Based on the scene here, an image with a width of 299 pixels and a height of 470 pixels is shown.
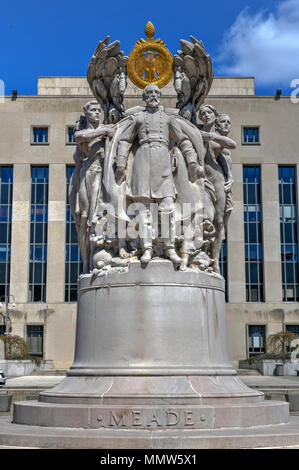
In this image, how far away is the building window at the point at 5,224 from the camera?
56031 mm

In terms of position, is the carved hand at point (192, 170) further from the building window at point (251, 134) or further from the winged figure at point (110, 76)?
the building window at point (251, 134)

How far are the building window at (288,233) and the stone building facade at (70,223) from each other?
9 centimetres

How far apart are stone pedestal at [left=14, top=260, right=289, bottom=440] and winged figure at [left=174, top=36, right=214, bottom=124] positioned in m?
3.55

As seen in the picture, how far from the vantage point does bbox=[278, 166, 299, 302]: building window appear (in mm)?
55906

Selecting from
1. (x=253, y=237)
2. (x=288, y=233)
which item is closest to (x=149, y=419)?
(x=253, y=237)

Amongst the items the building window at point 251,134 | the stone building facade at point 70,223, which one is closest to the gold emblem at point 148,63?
the stone building facade at point 70,223

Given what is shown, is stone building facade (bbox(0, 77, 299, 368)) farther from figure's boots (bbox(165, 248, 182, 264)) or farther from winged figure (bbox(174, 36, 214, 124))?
figure's boots (bbox(165, 248, 182, 264))

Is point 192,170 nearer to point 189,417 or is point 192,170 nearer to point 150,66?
point 150,66

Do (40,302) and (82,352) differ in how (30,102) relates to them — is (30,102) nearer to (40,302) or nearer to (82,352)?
(40,302)

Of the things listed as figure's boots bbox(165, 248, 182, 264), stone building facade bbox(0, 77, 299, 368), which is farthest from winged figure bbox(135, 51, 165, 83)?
stone building facade bbox(0, 77, 299, 368)

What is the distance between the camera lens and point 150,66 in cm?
1263

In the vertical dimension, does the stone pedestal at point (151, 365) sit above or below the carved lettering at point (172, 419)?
above

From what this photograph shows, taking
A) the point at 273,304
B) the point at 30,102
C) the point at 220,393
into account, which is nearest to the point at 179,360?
the point at 220,393

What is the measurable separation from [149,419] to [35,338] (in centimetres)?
4763
